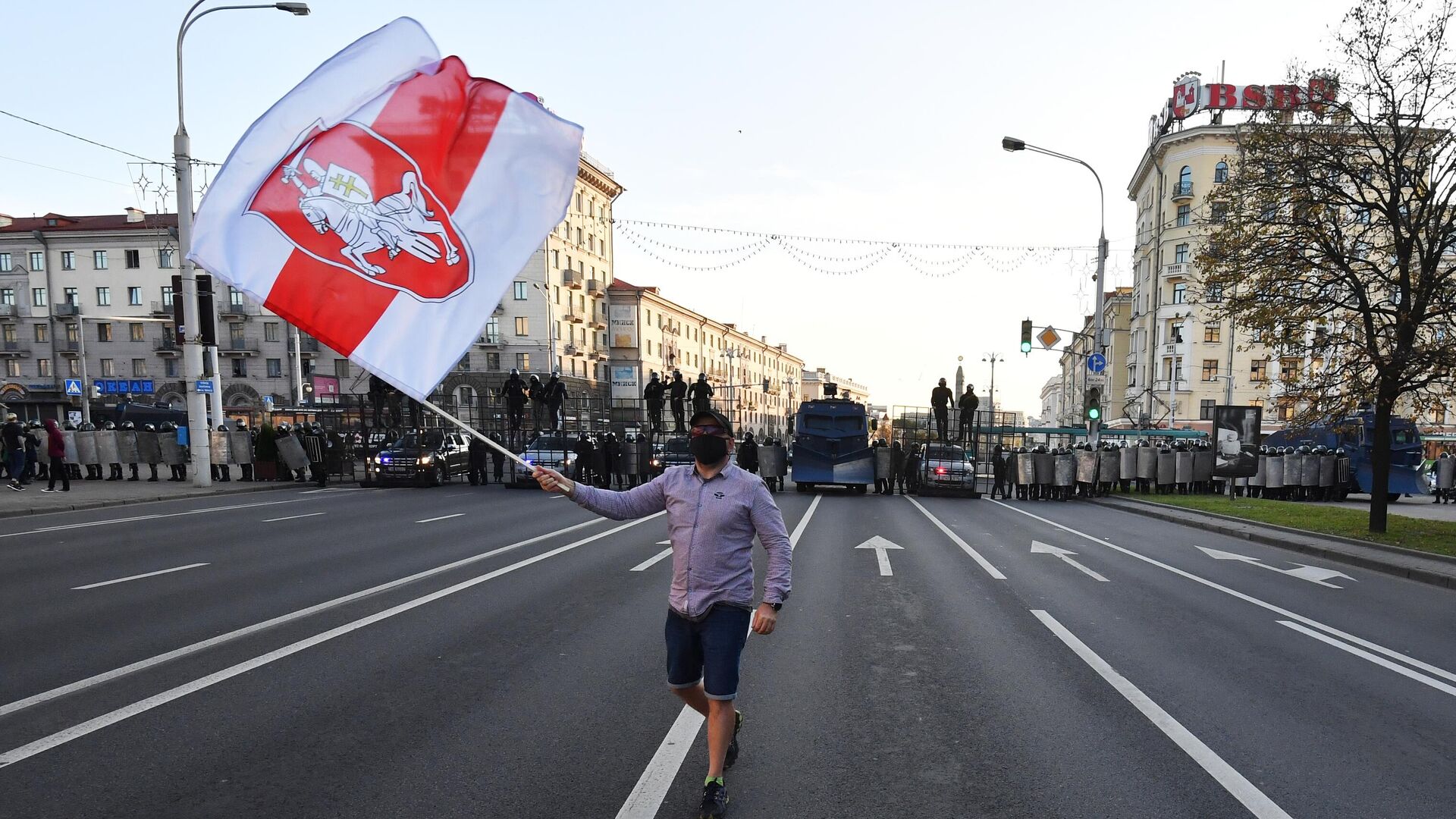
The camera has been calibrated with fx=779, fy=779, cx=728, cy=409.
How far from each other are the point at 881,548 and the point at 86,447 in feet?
84.7

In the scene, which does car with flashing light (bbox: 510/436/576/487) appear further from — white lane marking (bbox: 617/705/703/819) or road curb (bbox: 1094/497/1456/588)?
white lane marking (bbox: 617/705/703/819)

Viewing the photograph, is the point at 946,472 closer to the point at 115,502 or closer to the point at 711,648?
the point at 711,648

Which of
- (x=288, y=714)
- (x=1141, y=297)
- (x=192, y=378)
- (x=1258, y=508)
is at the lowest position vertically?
(x=1258, y=508)

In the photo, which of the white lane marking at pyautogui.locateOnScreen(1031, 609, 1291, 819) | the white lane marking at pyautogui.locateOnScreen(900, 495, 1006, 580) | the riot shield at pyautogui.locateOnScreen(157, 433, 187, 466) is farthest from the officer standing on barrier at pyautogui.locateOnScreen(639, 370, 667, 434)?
the white lane marking at pyautogui.locateOnScreen(1031, 609, 1291, 819)

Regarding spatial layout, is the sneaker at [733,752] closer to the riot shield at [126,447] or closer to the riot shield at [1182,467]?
the riot shield at [1182,467]

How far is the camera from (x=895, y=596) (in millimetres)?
8641

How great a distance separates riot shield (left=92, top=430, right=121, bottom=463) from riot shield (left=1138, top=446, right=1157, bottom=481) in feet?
104

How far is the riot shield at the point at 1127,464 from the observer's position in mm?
24156

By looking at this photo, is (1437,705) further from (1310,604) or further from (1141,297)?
(1141,297)

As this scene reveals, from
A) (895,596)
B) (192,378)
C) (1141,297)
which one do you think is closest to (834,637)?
(895,596)

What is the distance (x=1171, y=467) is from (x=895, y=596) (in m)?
19.5

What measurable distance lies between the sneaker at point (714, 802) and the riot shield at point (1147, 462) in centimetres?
2398

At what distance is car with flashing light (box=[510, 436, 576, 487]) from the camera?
80.8 ft

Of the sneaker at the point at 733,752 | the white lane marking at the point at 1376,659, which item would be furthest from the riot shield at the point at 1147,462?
the sneaker at the point at 733,752
